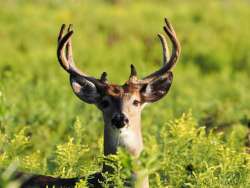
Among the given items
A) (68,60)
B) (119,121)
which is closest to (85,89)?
(68,60)

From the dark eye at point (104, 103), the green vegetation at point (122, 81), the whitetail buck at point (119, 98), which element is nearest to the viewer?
the whitetail buck at point (119, 98)

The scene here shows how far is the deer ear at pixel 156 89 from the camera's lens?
828cm

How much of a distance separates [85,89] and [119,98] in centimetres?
50

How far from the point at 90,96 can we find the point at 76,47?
1197 cm

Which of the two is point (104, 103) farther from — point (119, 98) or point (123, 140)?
point (123, 140)

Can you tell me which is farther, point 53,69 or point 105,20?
point 105,20

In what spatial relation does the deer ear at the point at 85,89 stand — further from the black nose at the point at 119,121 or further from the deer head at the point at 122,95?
the black nose at the point at 119,121

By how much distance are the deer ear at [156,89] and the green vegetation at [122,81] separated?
43 centimetres

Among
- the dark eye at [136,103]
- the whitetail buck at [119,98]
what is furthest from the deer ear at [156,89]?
the dark eye at [136,103]

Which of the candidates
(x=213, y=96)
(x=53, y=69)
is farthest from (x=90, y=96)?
(x=53, y=69)

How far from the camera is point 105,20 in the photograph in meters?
22.3

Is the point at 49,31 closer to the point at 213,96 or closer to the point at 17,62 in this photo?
the point at 17,62

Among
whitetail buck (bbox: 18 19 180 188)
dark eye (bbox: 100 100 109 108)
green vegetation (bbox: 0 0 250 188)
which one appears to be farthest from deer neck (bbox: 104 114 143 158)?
dark eye (bbox: 100 100 109 108)

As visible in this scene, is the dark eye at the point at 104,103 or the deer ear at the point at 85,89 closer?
the dark eye at the point at 104,103
